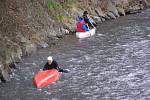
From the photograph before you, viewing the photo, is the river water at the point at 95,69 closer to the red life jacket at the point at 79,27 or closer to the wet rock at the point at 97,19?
the red life jacket at the point at 79,27

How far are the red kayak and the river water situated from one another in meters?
0.26

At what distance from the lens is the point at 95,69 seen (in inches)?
861

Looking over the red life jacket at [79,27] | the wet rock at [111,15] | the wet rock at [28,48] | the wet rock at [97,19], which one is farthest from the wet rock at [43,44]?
the wet rock at [111,15]

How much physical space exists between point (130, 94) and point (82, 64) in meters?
5.55

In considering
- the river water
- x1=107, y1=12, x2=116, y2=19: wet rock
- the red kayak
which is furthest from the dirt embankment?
the red kayak

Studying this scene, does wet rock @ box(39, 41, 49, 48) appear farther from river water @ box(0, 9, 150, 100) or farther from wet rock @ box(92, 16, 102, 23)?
wet rock @ box(92, 16, 102, 23)

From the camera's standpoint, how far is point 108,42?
28.5 metres

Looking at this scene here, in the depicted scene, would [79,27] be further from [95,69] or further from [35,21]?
[95,69]

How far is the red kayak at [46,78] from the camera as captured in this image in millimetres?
19359

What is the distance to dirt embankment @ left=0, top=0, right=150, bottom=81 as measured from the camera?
2367cm

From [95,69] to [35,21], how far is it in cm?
866

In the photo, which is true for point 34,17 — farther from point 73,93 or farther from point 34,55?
point 73,93

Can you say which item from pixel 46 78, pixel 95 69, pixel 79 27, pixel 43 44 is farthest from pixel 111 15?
pixel 46 78

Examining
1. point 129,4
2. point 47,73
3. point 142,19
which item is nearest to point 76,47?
point 47,73
